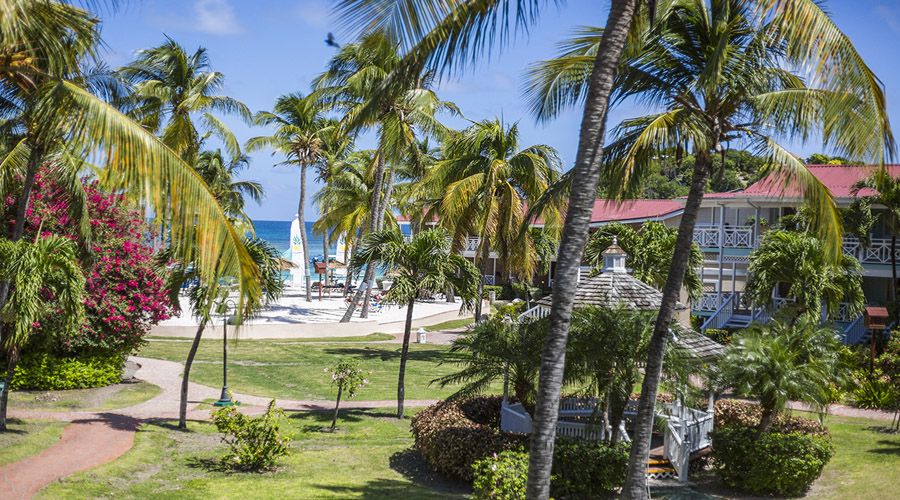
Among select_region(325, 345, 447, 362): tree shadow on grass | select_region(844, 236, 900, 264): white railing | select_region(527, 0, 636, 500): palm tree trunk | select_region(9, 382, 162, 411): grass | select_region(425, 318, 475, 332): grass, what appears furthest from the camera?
select_region(425, 318, 475, 332): grass

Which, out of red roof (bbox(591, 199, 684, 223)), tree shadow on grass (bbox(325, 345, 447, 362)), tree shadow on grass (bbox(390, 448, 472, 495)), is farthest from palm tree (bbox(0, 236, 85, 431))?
red roof (bbox(591, 199, 684, 223))

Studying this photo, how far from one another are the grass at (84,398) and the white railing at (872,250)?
23.8m

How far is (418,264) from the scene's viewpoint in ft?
62.1

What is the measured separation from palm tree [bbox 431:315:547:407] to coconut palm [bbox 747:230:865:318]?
36.2ft

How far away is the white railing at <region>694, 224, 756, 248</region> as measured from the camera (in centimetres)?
3256

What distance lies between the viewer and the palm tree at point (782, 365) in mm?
13609

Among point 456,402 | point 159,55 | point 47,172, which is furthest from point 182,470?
point 159,55

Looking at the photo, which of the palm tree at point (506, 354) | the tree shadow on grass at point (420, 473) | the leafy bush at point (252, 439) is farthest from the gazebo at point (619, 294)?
the leafy bush at point (252, 439)

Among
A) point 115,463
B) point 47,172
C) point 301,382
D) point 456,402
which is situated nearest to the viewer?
point 115,463

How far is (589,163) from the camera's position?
25.3 ft

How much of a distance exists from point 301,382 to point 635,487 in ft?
47.6

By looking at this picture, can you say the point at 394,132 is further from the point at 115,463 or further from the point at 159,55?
the point at 115,463

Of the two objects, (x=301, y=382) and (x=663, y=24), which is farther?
(x=301, y=382)

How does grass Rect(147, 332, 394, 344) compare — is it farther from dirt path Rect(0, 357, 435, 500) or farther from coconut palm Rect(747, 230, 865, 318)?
coconut palm Rect(747, 230, 865, 318)
